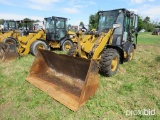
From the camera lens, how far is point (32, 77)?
5.07m

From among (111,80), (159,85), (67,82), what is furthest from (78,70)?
(159,85)

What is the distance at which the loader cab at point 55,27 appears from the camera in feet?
30.7

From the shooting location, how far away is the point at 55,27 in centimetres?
941

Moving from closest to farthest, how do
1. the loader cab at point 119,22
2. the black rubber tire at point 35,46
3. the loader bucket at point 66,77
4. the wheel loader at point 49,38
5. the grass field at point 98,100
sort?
the grass field at point 98,100 → the loader bucket at point 66,77 → the loader cab at point 119,22 → the black rubber tire at point 35,46 → the wheel loader at point 49,38

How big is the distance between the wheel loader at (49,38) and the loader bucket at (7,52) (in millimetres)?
696

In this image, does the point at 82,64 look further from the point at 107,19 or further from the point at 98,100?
the point at 107,19

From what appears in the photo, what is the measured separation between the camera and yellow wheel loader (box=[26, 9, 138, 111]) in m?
3.79

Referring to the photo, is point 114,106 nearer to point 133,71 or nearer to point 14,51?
point 133,71

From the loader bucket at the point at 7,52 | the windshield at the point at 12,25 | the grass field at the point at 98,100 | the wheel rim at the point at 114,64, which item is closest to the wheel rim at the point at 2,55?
the loader bucket at the point at 7,52

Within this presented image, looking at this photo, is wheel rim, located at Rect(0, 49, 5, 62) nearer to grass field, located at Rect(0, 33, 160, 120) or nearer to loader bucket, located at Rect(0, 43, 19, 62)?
loader bucket, located at Rect(0, 43, 19, 62)

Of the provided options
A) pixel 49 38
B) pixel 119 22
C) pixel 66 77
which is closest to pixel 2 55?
pixel 49 38

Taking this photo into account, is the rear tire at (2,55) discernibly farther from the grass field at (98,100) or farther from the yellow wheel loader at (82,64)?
the yellow wheel loader at (82,64)

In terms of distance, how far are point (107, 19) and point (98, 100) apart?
10.8 ft

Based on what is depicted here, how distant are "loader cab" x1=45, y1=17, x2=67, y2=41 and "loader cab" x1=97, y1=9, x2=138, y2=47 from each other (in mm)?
3618
